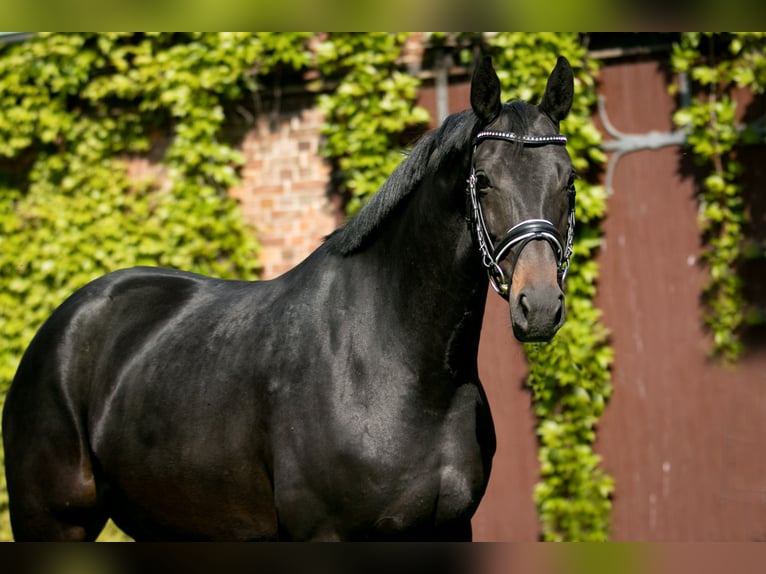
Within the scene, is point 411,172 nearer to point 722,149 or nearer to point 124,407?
point 124,407

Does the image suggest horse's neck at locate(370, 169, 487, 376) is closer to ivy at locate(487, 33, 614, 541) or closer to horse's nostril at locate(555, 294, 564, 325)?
horse's nostril at locate(555, 294, 564, 325)

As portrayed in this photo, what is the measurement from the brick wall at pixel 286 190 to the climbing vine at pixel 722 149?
2440mm

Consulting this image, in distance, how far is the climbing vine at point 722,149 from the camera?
5.62 meters

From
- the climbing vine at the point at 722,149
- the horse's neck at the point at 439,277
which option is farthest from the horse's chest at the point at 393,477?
the climbing vine at the point at 722,149

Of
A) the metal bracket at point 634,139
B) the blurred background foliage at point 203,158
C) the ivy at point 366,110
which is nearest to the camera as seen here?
the metal bracket at point 634,139

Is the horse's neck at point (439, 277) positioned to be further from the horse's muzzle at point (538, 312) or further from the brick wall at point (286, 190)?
the brick wall at point (286, 190)

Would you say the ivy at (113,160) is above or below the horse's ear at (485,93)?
above

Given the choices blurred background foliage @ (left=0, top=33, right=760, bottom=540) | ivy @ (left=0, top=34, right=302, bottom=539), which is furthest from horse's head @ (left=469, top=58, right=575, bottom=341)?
ivy @ (left=0, top=34, right=302, bottom=539)

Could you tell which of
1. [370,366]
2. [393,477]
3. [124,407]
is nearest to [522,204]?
[370,366]

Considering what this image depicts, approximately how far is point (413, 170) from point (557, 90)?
54 centimetres

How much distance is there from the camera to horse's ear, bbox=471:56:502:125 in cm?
284

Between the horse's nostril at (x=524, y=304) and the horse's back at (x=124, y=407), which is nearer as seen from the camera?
the horse's nostril at (x=524, y=304)

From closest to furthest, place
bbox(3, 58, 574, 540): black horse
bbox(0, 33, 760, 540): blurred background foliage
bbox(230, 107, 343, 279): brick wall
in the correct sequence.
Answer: bbox(3, 58, 574, 540): black horse → bbox(0, 33, 760, 540): blurred background foliage → bbox(230, 107, 343, 279): brick wall

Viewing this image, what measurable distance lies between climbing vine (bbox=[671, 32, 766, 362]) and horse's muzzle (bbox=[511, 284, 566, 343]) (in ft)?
11.2
